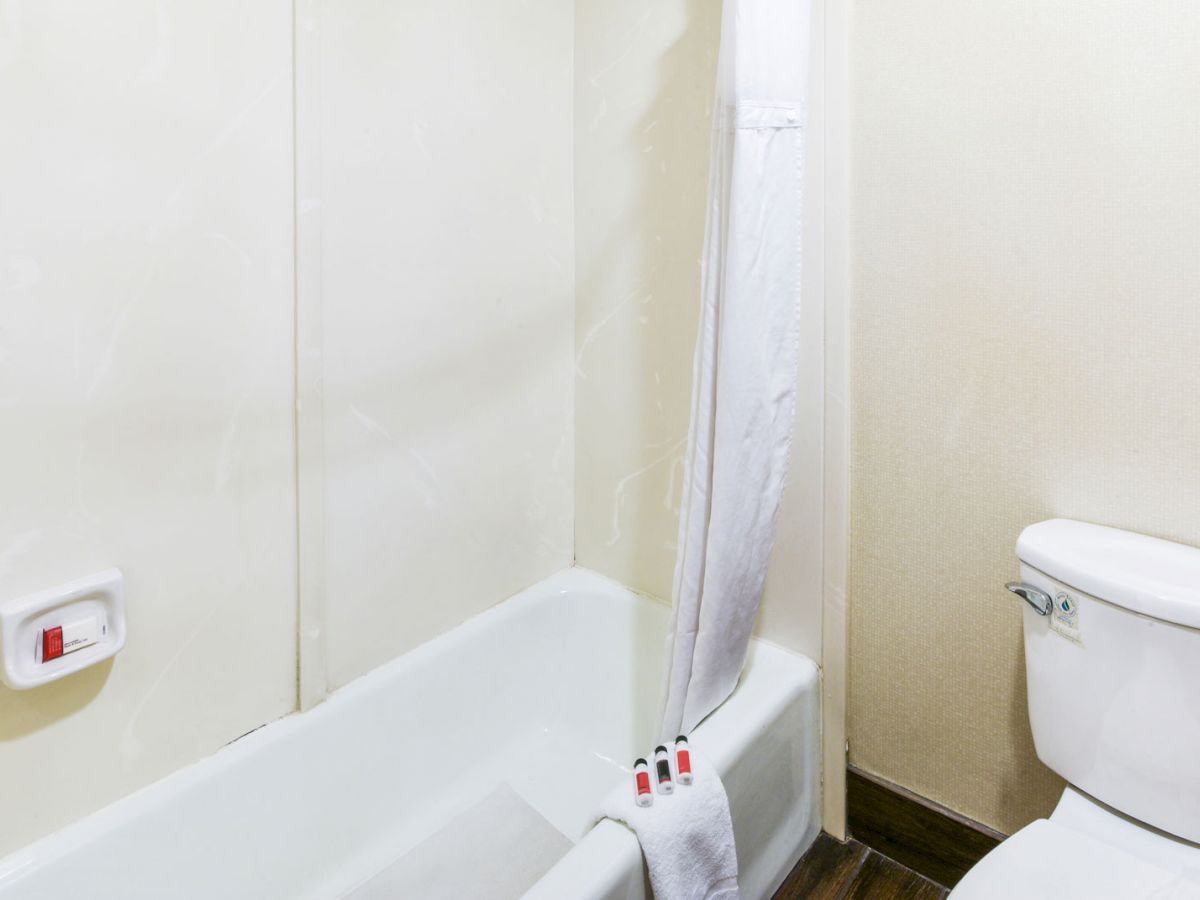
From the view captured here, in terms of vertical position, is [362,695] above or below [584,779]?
above

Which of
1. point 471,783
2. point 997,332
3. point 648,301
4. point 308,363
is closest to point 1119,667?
point 997,332

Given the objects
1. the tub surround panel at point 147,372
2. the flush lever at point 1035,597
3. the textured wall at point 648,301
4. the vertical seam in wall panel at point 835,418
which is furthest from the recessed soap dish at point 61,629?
the flush lever at point 1035,597

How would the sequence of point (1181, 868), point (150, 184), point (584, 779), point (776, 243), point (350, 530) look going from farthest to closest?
1. point (584, 779)
2. point (350, 530)
3. point (776, 243)
4. point (150, 184)
5. point (1181, 868)

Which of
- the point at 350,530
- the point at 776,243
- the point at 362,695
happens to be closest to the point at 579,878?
the point at 362,695

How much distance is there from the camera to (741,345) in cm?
108

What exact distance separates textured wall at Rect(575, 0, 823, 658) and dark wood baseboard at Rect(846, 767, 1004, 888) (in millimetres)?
298

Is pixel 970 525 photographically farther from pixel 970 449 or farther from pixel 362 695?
pixel 362 695

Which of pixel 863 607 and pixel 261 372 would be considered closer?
pixel 261 372

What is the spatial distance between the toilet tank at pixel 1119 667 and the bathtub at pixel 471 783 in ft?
1.43

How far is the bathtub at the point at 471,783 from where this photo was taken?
3.23 feet

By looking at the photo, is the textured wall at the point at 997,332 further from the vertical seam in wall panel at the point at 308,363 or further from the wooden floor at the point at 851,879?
the vertical seam in wall panel at the point at 308,363

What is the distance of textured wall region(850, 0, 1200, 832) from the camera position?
924mm

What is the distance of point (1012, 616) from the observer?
110 centimetres

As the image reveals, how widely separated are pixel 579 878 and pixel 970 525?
2.70ft
